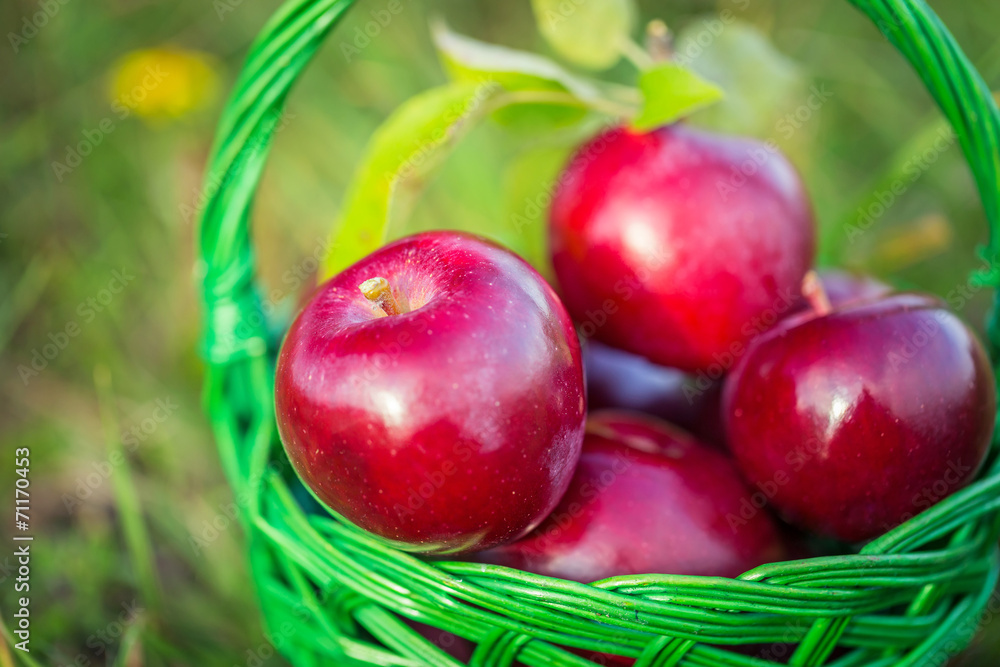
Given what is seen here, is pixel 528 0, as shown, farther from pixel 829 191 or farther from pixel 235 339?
pixel 235 339

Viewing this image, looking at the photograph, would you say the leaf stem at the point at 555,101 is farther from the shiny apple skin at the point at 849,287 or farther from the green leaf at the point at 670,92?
the shiny apple skin at the point at 849,287

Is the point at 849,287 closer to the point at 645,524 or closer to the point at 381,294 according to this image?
the point at 645,524

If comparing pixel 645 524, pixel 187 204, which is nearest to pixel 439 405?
pixel 645 524

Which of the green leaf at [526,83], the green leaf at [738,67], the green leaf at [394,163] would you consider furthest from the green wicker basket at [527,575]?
→ the green leaf at [738,67]

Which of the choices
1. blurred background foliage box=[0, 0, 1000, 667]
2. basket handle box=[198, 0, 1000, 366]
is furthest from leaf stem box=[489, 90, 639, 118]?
basket handle box=[198, 0, 1000, 366]

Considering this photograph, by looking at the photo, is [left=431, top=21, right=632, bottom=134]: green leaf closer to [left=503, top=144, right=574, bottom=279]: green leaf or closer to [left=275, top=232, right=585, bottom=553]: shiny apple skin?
[left=503, top=144, right=574, bottom=279]: green leaf

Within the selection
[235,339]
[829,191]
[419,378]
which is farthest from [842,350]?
[829,191]

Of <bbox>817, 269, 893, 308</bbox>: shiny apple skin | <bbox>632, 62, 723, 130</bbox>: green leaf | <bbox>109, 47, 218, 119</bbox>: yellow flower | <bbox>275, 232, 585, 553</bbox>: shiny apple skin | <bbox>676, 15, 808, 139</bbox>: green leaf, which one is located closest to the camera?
<bbox>275, 232, 585, 553</bbox>: shiny apple skin
